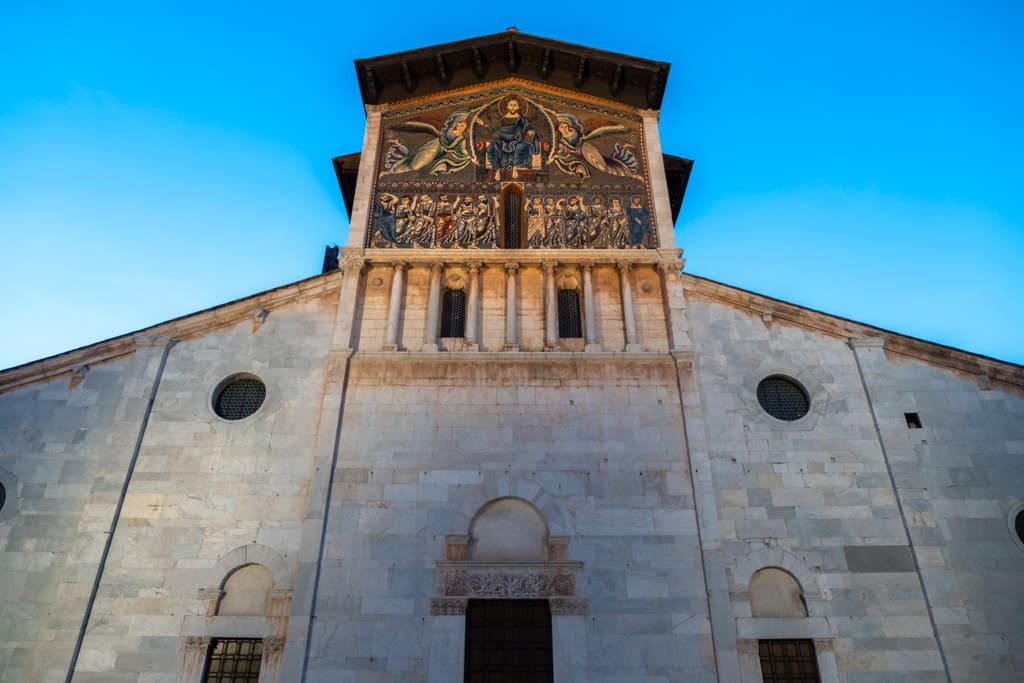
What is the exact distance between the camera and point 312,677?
10797 millimetres

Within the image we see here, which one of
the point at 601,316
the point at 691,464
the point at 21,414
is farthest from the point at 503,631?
the point at 21,414

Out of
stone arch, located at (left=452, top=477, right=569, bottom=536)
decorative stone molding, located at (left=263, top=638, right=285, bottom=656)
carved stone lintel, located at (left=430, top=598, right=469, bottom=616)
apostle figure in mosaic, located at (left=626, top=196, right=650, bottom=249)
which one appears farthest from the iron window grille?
apostle figure in mosaic, located at (left=626, top=196, right=650, bottom=249)

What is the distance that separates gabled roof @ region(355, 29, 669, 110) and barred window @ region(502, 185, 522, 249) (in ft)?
11.6

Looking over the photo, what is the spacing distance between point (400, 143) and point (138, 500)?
9.63 meters

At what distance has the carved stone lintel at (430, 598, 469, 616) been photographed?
11.2 meters

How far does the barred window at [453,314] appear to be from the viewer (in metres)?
14.2

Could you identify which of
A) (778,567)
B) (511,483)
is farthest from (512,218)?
(778,567)

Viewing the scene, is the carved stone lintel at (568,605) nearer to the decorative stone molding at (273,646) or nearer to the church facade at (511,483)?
the church facade at (511,483)

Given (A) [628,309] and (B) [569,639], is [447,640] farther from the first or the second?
(A) [628,309]

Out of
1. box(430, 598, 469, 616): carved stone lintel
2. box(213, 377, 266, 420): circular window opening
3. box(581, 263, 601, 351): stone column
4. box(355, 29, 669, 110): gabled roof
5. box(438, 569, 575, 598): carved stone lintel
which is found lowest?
box(430, 598, 469, 616): carved stone lintel

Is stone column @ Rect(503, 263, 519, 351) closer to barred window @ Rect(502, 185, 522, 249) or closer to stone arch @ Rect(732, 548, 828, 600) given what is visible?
barred window @ Rect(502, 185, 522, 249)

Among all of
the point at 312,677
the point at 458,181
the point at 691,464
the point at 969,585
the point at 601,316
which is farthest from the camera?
the point at 458,181

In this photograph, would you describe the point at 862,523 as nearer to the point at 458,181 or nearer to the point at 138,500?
the point at 458,181

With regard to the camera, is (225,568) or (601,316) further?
(601,316)
